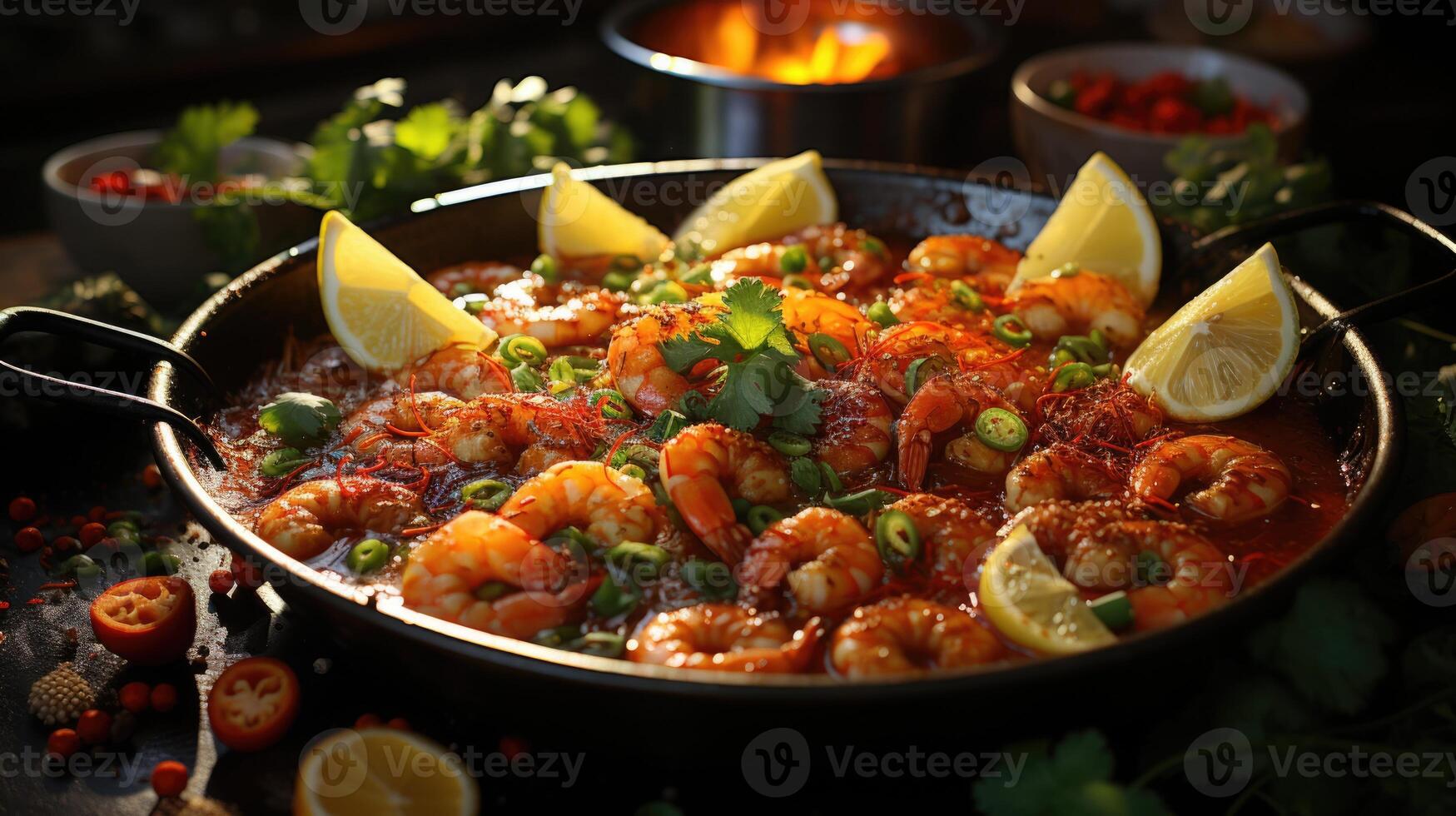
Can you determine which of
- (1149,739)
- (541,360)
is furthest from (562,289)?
(1149,739)

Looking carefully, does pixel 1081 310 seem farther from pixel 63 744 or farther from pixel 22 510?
pixel 22 510

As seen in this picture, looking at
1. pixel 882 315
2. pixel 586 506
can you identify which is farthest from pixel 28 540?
pixel 882 315

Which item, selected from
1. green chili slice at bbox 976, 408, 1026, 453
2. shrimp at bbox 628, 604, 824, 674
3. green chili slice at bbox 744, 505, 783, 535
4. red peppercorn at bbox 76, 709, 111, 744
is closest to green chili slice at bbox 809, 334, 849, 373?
green chili slice at bbox 976, 408, 1026, 453

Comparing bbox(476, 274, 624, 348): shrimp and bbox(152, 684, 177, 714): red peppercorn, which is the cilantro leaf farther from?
bbox(152, 684, 177, 714): red peppercorn

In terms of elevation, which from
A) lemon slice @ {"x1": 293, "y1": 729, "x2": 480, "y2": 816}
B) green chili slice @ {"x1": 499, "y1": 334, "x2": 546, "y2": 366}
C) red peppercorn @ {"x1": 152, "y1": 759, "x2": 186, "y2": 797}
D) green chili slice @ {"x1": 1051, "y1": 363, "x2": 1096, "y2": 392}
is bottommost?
red peppercorn @ {"x1": 152, "y1": 759, "x2": 186, "y2": 797}

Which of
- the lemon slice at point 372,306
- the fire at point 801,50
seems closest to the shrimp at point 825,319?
the lemon slice at point 372,306

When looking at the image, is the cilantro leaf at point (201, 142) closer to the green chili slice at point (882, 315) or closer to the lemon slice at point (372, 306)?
the lemon slice at point (372, 306)

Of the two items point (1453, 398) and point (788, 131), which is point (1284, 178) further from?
point (788, 131)
